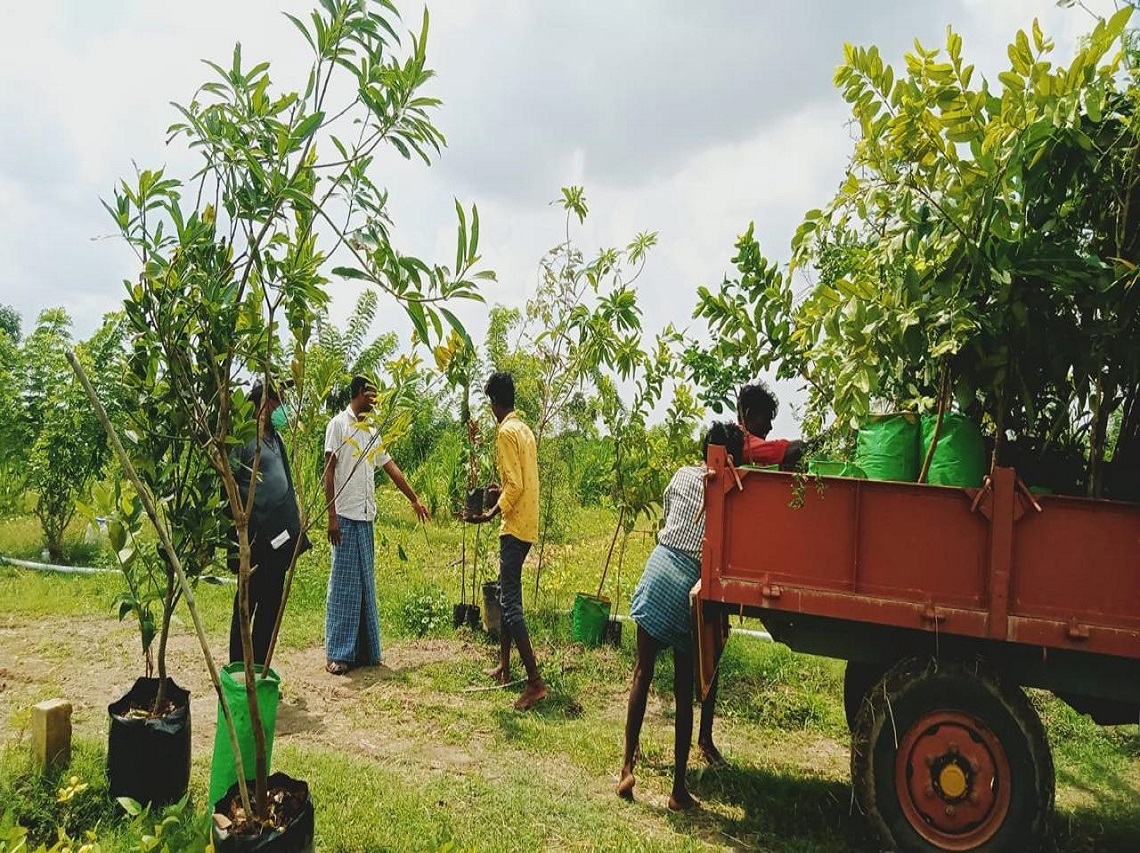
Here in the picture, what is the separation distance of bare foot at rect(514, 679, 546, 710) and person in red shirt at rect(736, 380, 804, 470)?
6.93 ft

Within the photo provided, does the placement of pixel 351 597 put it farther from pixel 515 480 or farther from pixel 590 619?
pixel 590 619

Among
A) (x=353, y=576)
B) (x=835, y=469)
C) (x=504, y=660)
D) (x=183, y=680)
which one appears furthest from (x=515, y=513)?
(x=183, y=680)

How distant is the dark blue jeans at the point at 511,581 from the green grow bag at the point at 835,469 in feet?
7.10

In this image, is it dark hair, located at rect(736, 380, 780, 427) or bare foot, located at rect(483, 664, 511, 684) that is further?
bare foot, located at rect(483, 664, 511, 684)

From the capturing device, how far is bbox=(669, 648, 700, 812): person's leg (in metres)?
3.89

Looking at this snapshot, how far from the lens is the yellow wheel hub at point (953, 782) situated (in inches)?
134

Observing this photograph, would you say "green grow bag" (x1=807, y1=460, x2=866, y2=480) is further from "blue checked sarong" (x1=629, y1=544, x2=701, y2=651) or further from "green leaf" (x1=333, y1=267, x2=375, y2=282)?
"green leaf" (x1=333, y1=267, x2=375, y2=282)

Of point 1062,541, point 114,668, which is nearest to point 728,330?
point 1062,541

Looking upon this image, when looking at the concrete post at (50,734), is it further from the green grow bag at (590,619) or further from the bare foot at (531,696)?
the green grow bag at (590,619)

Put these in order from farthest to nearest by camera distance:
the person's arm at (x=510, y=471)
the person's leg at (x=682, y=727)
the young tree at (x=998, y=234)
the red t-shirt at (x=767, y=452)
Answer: the person's arm at (x=510, y=471) < the red t-shirt at (x=767, y=452) < the person's leg at (x=682, y=727) < the young tree at (x=998, y=234)

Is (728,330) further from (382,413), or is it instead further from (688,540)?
(382,413)

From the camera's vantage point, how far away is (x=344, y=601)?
5.85m

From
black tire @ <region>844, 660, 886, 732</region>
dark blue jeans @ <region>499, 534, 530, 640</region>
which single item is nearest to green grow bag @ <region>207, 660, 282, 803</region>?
dark blue jeans @ <region>499, 534, 530, 640</region>

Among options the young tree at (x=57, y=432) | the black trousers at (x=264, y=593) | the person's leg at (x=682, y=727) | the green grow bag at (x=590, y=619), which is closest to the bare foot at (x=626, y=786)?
the person's leg at (x=682, y=727)
